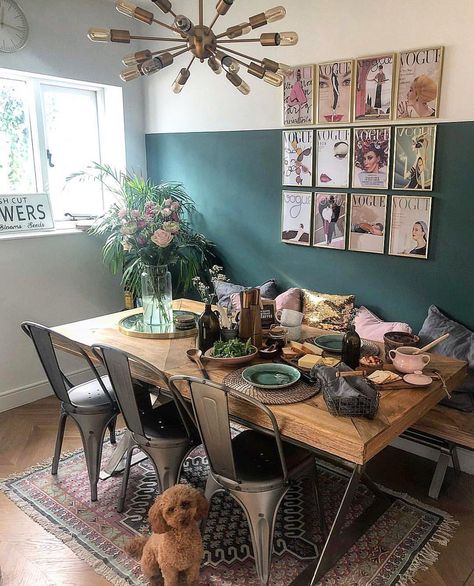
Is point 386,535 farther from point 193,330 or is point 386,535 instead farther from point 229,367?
point 193,330

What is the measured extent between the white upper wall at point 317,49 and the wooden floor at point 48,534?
1.87m

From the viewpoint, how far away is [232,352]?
2281mm

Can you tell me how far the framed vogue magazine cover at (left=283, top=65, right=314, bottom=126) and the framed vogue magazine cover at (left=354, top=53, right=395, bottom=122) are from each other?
1.04 feet

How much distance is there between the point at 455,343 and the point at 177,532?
1645mm

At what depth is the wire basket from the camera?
5.90 ft

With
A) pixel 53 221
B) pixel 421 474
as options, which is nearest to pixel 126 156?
pixel 53 221

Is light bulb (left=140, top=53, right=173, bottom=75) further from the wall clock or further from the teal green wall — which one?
the wall clock

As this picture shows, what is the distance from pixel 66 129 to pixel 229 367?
2.68m

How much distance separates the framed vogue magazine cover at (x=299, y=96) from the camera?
327 cm

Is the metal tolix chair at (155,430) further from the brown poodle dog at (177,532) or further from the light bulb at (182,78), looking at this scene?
the light bulb at (182,78)

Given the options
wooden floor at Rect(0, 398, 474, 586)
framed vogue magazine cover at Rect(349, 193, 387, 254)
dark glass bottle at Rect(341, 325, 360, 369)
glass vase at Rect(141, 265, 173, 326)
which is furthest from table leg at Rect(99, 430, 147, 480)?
framed vogue magazine cover at Rect(349, 193, 387, 254)

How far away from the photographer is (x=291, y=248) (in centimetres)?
361

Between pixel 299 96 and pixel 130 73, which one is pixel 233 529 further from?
pixel 299 96

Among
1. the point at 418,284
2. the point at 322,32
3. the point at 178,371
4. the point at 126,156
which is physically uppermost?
the point at 322,32
